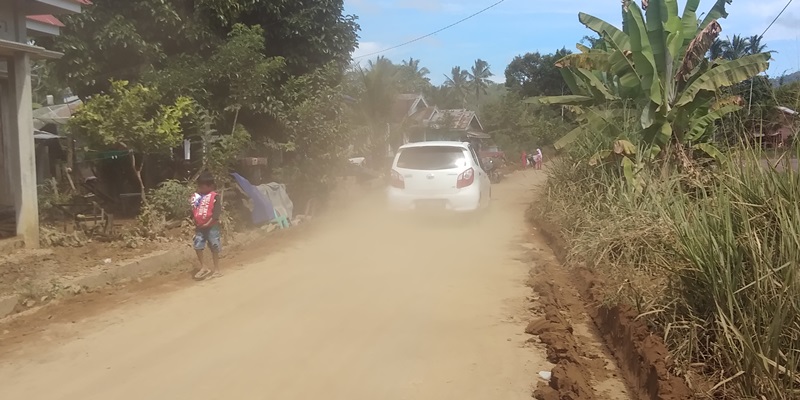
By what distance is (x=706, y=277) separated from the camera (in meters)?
4.48

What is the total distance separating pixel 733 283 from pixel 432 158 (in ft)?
28.7

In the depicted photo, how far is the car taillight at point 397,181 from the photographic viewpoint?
12.7 metres

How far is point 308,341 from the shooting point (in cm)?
573

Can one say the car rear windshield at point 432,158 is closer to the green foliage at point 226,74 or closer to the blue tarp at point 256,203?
the blue tarp at point 256,203

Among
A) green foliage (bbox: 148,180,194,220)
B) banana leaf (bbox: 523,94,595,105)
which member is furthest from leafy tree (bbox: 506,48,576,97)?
green foliage (bbox: 148,180,194,220)

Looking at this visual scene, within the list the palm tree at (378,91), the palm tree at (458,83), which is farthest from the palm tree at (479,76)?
the palm tree at (378,91)

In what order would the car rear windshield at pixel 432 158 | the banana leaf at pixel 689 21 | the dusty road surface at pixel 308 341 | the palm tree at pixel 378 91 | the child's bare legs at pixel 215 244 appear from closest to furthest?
the dusty road surface at pixel 308 341 < the child's bare legs at pixel 215 244 < the banana leaf at pixel 689 21 < the car rear windshield at pixel 432 158 < the palm tree at pixel 378 91

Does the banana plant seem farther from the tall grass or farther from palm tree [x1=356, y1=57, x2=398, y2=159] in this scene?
palm tree [x1=356, y1=57, x2=398, y2=159]

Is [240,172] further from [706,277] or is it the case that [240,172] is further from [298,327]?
[706,277]

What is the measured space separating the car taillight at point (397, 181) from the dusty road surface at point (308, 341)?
10.9 ft

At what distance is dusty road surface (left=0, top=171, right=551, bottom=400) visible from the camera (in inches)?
186

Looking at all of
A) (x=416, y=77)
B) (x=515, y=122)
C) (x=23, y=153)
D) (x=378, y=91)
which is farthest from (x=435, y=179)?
(x=416, y=77)

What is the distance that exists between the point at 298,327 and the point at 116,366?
1.56 meters

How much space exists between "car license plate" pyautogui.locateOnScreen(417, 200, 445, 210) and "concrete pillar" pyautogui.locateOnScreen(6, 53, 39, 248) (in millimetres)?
6176
